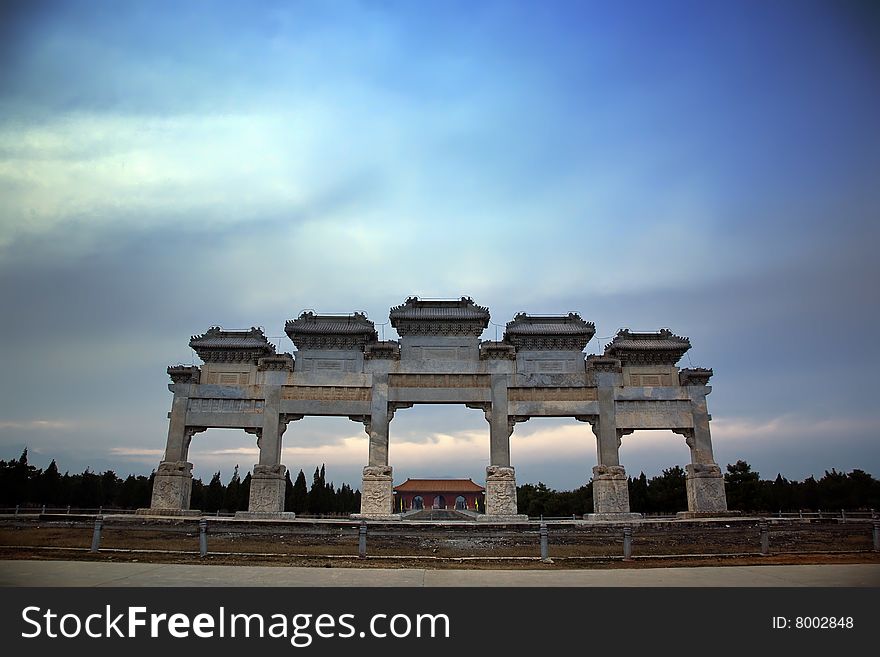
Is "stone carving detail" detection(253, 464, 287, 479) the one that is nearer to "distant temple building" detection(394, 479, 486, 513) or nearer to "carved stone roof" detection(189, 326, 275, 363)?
"carved stone roof" detection(189, 326, 275, 363)

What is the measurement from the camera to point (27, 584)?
719 cm

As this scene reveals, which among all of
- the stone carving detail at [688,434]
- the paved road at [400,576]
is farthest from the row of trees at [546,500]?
the paved road at [400,576]

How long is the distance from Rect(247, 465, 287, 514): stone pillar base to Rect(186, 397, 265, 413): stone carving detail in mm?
2655

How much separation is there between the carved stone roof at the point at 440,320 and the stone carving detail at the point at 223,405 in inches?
280

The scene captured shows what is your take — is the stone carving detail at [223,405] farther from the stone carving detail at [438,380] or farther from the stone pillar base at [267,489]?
the stone carving detail at [438,380]

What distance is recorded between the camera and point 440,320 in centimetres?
2522

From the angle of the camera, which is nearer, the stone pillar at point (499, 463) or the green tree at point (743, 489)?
the stone pillar at point (499, 463)

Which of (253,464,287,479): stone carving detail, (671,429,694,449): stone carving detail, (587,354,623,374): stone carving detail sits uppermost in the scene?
(587,354,623,374): stone carving detail

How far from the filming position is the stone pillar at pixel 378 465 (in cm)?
2283

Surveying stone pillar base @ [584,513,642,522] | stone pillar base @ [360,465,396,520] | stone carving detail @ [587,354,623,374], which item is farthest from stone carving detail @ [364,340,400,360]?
stone pillar base @ [584,513,642,522]

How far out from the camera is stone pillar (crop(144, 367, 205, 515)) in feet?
77.0
